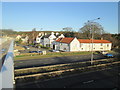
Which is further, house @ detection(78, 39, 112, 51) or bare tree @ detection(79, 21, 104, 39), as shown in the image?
bare tree @ detection(79, 21, 104, 39)

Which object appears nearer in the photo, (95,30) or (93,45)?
(93,45)

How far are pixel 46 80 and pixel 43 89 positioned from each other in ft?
8.01

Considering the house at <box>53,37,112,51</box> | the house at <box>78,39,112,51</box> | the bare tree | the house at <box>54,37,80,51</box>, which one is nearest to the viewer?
the house at <box>54,37,80,51</box>

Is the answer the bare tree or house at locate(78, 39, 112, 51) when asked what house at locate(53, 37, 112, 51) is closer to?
house at locate(78, 39, 112, 51)

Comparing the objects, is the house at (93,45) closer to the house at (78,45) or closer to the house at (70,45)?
the house at (78,45)

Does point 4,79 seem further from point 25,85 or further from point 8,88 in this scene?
point 25,85

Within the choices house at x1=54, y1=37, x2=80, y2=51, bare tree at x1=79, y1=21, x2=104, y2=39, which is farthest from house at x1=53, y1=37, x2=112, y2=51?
bare tree at x1=79, y1=21, x2=104, y2=39

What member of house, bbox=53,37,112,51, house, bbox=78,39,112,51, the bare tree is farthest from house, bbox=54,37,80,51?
the bare tree

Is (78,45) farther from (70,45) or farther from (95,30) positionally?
(95,30)

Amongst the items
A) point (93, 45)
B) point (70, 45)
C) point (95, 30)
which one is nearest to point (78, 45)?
point (70, 45)

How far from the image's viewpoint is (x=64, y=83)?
13.0 meters

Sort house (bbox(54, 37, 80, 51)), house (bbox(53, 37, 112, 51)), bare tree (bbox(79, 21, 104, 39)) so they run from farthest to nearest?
bare tree (bbox(79, 21, 104, 39)), house (bbox(53, 37, 112, 51)), house (bbox(54, 37, 80, 51))

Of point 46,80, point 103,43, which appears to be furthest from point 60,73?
point 103,43

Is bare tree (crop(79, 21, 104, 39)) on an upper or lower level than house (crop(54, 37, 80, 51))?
upper
